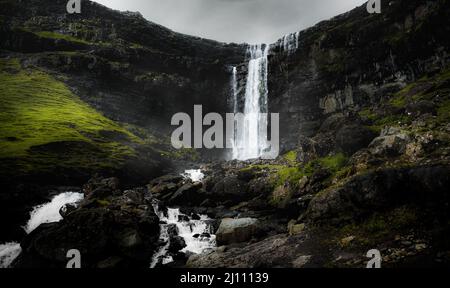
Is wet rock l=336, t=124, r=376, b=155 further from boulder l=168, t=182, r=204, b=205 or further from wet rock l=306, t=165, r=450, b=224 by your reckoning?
boulder l=168, t=182, r=204, b=205

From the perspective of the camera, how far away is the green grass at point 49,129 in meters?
44.2

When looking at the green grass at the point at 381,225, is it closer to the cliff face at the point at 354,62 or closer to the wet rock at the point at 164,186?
the wet rock at the point at 164,186

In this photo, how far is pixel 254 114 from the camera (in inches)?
2972

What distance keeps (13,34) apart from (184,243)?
75636mm

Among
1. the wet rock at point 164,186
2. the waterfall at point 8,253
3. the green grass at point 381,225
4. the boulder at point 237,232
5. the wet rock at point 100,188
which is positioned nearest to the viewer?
the green grass at point 381,225

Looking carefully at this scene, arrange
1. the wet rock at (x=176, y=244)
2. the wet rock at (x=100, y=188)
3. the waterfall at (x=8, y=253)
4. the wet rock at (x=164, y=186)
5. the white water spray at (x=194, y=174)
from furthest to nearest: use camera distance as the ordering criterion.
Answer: the white water spray at (x=194, y=174)
the wet rock at (x=164, y=186)
the wet rock at (x=100, y=188)
the wet rock at (x=176, y=244)
the waterfall at (x=8, y=253)

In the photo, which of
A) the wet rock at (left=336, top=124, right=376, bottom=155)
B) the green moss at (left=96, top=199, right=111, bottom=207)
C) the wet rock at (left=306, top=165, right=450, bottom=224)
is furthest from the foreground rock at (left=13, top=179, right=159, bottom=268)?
the wet rock at (left=336, top=124, right=376, bottom=155)

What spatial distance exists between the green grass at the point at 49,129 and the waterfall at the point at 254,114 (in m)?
22.6

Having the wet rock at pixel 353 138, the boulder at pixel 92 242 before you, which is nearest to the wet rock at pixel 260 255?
the boulder at pixel 92 242

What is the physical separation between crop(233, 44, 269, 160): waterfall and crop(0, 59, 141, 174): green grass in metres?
22.6

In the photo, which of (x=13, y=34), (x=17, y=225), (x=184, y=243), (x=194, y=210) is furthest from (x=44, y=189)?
(x=13, y=34)

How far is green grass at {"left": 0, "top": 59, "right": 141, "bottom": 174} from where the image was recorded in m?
44.2

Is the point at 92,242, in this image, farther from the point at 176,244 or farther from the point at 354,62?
the point at 354,62

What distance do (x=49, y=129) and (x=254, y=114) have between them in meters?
40.4
